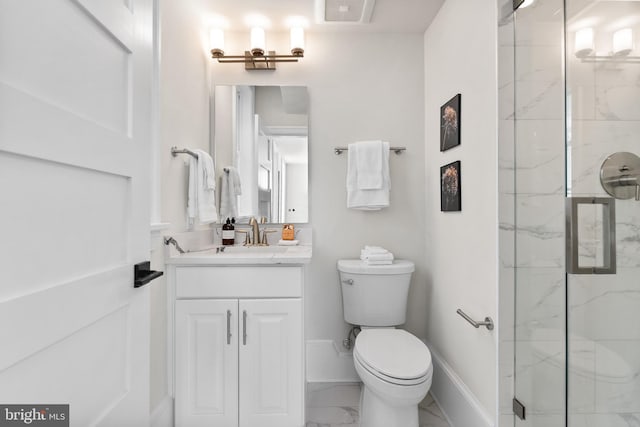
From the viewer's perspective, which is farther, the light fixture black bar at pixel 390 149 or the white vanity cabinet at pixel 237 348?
the light fixture black bar at pixel 390 149

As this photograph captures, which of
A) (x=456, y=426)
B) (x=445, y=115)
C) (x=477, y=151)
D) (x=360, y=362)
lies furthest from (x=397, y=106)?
(x=456, y=426)

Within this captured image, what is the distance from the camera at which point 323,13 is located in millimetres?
1965

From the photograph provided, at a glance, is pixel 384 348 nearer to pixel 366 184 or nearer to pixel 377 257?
pixel 377 257

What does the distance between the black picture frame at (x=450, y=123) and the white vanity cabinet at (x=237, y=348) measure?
115 centimetres

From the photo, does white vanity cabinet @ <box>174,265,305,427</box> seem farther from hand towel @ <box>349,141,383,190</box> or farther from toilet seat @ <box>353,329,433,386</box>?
hand towel @ <box>349,141,383,190</box>

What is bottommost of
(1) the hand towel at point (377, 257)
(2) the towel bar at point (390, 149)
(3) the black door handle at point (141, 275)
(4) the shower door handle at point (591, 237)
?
(1) the hand towel at point (377, 257)

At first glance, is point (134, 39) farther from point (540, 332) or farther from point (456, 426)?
point (456, 426)

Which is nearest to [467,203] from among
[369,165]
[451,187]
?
[451,187]

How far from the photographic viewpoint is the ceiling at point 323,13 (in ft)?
6.24

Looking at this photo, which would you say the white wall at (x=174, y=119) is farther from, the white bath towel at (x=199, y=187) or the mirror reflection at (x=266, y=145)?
the mirror reflection at (x=266, y=145)

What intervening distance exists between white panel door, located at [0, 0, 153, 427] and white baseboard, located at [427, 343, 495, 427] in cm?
135

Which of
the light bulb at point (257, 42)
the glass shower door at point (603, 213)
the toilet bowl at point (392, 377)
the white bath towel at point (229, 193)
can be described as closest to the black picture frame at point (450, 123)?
the glass shower door at point (603, 213)

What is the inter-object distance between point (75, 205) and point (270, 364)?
3.93 ft
